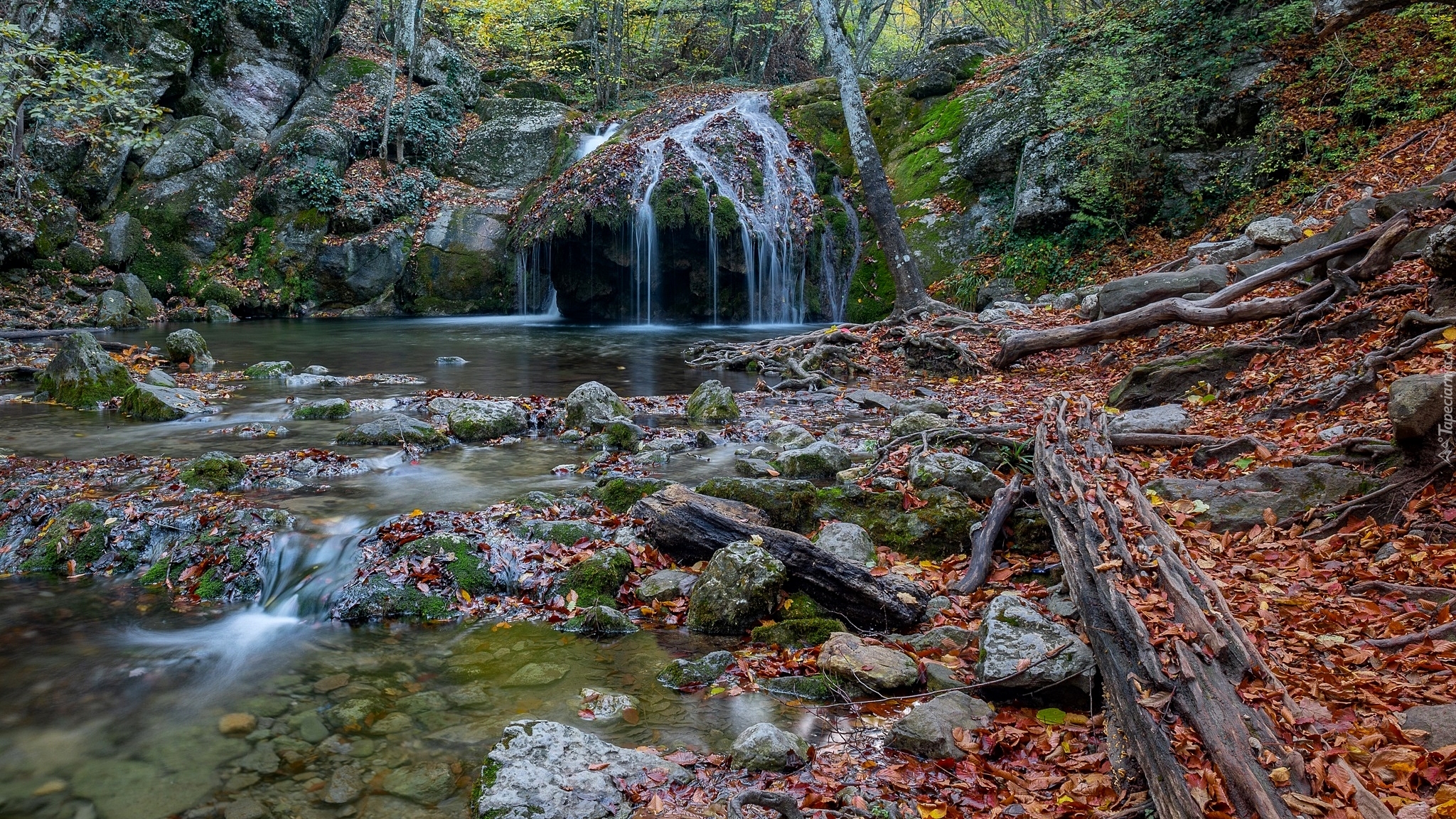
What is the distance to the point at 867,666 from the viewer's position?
3361 mm

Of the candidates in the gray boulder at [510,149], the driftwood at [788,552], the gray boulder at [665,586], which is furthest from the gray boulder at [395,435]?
the gray boulder at [510,149]

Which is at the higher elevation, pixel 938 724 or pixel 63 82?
pixel 63 82

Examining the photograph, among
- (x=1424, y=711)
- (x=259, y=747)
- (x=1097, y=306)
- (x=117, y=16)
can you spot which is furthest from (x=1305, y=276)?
(x=117, y=16)

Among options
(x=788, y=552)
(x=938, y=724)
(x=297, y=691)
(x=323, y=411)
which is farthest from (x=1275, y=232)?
(x=323, y=411)

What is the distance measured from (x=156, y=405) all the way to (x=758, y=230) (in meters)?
12.2

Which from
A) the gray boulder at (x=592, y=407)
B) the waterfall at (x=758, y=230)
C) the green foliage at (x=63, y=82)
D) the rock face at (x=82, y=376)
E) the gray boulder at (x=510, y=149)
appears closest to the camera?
the gray boulder at (x=592, y=407)

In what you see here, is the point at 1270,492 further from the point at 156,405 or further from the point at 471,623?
the point at 156,405

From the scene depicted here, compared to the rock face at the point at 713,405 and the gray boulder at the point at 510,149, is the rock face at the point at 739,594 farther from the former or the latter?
the gray boulder at the point at 510,149

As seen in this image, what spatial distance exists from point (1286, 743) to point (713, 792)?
1.80 m

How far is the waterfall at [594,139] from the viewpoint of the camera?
2262 cm

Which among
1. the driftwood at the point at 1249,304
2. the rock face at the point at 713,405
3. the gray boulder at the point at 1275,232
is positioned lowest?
the rock face at the point at 713,405

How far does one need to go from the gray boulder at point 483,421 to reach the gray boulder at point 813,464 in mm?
3188

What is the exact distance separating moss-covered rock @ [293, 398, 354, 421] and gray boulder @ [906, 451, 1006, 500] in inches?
258

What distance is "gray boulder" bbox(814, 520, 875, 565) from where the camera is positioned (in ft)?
15.1
